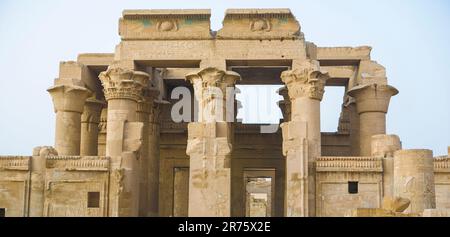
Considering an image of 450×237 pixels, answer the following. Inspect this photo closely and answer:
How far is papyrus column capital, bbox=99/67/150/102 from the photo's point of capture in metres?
21.5

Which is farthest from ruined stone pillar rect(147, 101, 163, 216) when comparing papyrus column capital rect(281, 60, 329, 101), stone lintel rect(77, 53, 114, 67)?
papyrus column capital rect(281, 60, 329, 101)

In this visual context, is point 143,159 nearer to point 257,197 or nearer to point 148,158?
point 148,158

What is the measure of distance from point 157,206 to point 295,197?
6.82 meters

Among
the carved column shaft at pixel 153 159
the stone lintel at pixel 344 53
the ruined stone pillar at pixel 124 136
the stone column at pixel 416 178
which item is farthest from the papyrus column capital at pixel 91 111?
the stone column at pixel 416 178

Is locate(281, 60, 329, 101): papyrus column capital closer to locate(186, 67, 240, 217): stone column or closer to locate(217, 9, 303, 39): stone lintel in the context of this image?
locate(217, 9, 303, 39): stone lintel

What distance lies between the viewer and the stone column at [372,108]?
22.8 meters

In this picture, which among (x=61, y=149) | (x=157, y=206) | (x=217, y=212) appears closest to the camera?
(x=217, y=212)

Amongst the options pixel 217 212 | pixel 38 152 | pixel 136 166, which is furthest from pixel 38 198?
pixel 217 212

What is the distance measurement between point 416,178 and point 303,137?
13.4 feet

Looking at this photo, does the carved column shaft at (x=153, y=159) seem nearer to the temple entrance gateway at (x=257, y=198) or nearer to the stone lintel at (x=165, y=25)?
the stone lintel at (x=165, y=25)

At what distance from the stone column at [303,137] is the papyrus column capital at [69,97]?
7004 mm

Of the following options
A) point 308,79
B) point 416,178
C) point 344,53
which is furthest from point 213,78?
point 416,178

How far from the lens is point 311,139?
2041cm
